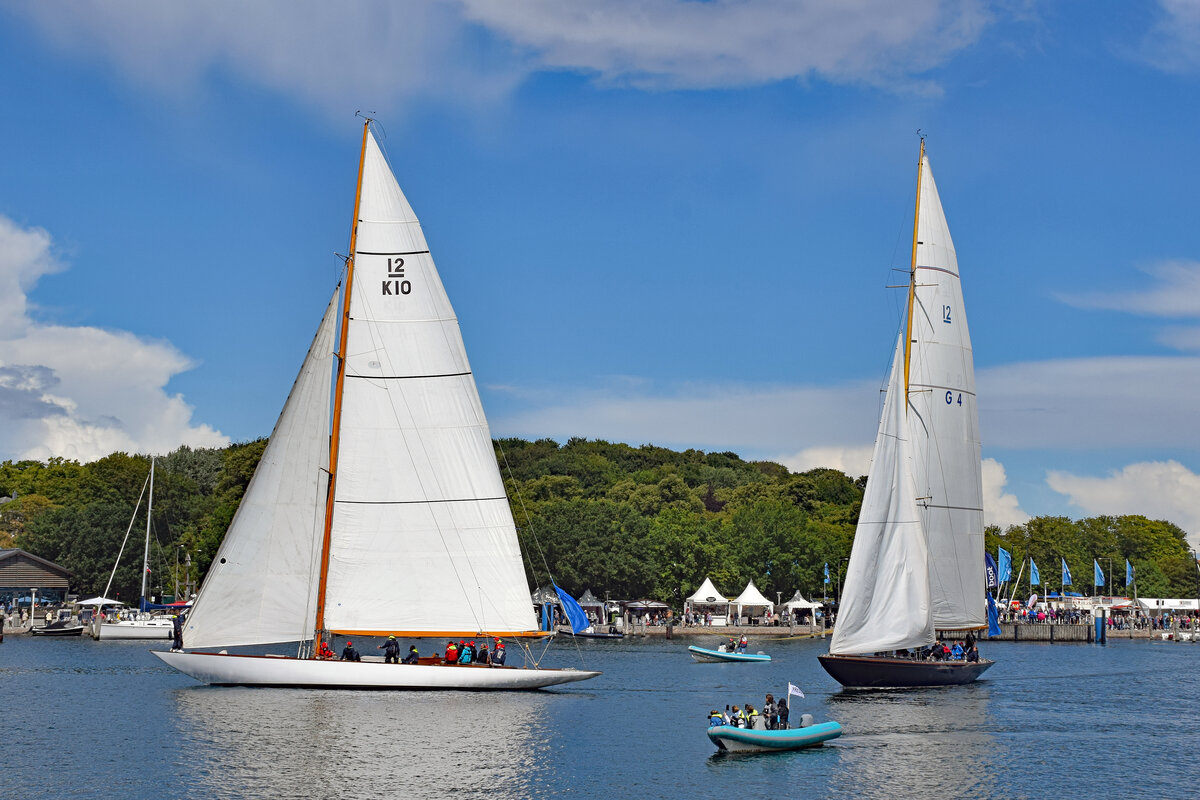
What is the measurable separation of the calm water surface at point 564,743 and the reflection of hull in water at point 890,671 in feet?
3.21

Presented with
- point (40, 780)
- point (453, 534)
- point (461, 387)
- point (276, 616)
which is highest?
point (461, 387)

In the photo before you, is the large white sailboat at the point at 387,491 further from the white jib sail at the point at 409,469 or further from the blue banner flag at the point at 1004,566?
the blue banner flag at the point at 1004,566

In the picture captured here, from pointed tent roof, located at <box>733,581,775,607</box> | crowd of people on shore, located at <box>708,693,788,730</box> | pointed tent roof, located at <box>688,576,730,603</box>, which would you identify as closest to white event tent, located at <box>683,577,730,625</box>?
pointed tent roof, located at <box>688,576,730,603</box>

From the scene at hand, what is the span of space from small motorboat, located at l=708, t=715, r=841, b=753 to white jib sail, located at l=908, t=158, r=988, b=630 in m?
28.1

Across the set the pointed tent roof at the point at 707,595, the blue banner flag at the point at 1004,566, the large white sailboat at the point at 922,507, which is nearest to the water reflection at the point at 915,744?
the large white sailboat at the point at 922,507

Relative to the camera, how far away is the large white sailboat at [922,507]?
217 ft

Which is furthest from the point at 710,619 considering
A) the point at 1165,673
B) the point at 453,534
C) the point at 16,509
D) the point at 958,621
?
the point at 16,509

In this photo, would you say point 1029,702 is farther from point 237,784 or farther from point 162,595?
point 162,595

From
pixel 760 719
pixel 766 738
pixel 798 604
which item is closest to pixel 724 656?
pixel 760 719

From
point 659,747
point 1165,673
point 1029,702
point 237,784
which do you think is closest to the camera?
point 237,784

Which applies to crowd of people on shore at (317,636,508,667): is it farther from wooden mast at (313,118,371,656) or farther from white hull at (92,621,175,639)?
white hull at (92,621,175,639)

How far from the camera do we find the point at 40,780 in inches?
1553

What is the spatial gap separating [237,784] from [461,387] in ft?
78.9

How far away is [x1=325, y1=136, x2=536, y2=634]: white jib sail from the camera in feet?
189
